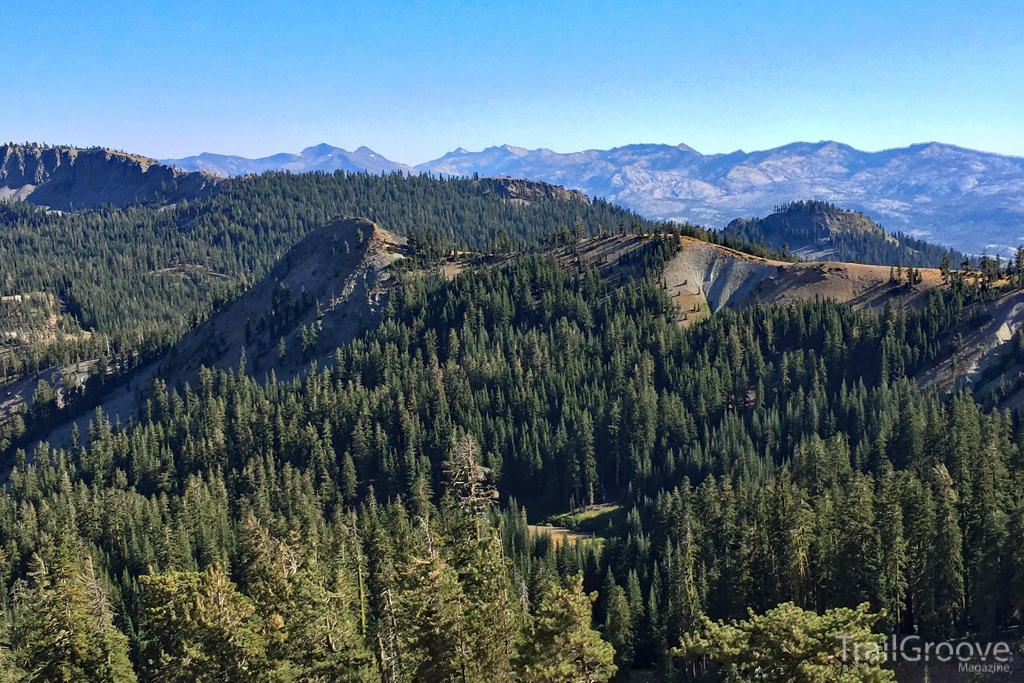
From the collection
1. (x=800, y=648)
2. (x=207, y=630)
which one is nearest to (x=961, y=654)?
(x=800, y=648)

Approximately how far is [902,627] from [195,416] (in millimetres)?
138404

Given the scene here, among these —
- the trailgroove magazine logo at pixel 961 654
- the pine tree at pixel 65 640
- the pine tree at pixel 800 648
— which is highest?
the pine tree at pixel 800 648

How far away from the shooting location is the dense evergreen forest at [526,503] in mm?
36406

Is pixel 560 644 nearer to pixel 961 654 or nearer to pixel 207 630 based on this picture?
pixel 207 630

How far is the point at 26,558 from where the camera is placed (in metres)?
110

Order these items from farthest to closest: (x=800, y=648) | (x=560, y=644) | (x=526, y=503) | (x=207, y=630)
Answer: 1. (x=526, y=503)
2. (x=560, y=644)
3. (x=207, y=630)
4. (x=800, y=648)

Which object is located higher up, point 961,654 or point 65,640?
point 65,640

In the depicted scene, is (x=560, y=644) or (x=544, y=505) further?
(x=544, y=505)

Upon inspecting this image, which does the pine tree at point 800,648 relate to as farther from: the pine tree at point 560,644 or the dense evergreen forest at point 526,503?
the pine tree at point 560,644

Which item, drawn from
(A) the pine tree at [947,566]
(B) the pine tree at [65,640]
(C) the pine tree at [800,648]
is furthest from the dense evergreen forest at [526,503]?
(C) the pine tree at [800,648]

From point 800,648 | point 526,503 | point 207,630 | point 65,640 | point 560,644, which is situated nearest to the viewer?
point 800,648

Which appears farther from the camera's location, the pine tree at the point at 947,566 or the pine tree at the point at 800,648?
the pine tree at the point at 947,566

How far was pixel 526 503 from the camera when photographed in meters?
138

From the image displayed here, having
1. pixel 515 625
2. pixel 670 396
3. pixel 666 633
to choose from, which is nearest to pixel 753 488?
pixel 666 633
